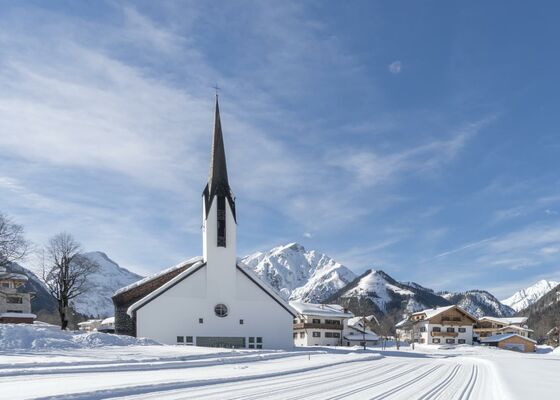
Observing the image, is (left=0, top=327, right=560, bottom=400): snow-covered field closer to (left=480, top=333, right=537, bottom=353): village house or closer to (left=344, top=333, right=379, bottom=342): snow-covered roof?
(left=344, top=333, right=379, bottom=342): snow-covered roof

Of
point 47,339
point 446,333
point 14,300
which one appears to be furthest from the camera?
point 446,333

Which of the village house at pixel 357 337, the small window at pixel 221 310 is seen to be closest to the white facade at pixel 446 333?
the village house at pixel 357 337

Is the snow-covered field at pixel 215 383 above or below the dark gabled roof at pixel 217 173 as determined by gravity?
below

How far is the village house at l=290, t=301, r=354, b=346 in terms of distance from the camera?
254 feet

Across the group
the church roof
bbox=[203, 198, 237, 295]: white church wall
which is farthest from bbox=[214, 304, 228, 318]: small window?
the church roof

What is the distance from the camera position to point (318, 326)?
78.2 m

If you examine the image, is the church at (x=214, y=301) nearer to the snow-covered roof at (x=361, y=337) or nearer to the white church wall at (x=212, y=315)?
→ the white church wall at (x=212, y=315)

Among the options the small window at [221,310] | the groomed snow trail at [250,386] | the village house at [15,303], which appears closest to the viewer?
the groomed snow trail at [250,386]

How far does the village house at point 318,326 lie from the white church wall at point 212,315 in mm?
34978

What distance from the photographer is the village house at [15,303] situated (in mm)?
63906

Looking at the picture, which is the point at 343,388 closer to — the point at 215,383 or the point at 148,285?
the point at 215,383

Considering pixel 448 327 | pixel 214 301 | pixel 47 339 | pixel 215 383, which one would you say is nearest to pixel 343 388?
pixel 215 383

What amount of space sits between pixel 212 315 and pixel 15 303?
44161 mm

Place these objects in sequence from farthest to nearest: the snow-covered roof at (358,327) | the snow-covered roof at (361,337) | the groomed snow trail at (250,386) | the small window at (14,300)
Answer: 1. the snow-covered roof at (358,327)
2. the snow-covered roof at (361,337)
3. the small window at (14,300)
4. the groomed snow trail at (250,386)
